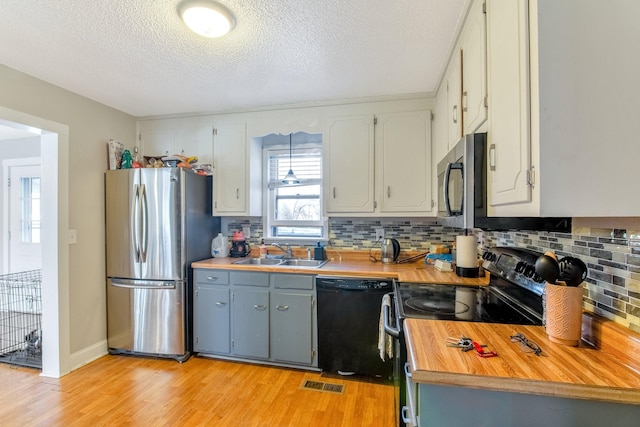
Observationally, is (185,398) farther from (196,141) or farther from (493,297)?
(196,141)

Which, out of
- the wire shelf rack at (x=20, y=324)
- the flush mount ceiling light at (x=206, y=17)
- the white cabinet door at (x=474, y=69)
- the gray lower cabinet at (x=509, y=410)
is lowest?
the wire shelf rack at (x=20, y=324)

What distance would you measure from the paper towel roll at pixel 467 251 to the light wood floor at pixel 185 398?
1053 millimetres

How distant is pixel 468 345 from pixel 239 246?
241 cm

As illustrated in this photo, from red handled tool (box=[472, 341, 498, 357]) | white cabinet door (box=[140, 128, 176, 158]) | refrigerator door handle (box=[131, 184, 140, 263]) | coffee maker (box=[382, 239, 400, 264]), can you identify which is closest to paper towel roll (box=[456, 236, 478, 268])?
coffee maker (box=[382, 239, 400, 264])

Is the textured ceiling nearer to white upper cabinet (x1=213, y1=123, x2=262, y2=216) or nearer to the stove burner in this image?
white upper cabinet (x1=213, y1=123, x2=262, y2=216)

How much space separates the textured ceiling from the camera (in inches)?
59.4

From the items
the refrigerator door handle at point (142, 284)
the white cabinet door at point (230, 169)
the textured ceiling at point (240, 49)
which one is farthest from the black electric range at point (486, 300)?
the refrigerator door handle at point (142, 284)

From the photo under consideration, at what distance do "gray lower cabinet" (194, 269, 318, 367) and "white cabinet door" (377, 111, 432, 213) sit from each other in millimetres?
1024

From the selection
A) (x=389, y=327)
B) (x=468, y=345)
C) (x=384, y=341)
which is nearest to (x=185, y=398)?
(x=384, y=341)

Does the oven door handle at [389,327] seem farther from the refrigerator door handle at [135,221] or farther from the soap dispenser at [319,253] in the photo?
the refrigerator door handle at [135,221]

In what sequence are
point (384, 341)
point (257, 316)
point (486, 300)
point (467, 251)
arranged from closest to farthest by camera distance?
point (486, 300) < point (384, 341) < point (467, 251) < point (257, 316)

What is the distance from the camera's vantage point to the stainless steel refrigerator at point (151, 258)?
2.56 meters

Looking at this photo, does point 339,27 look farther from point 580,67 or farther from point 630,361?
point 630,361

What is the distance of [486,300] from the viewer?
1.54 metres
